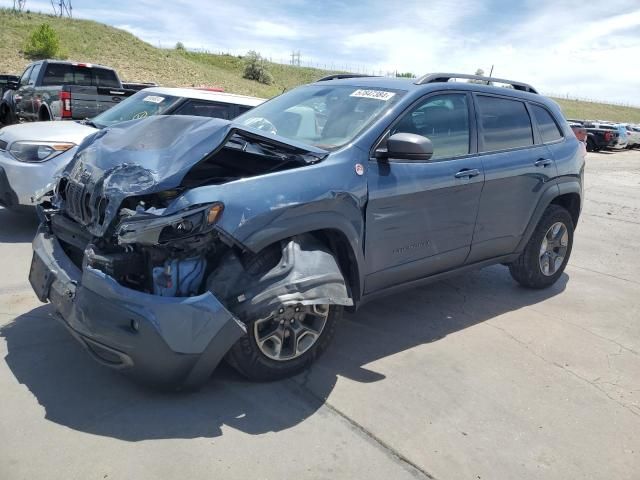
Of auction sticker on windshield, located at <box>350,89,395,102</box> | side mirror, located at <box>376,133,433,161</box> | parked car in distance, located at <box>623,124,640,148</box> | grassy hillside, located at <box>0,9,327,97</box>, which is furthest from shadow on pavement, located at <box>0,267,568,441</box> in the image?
grassy hillside, located at <box>0,9,327,97</box>

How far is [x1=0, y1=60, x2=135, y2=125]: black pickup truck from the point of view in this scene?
29.9 feet

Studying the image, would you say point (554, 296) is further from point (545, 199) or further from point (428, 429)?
point (428, 429)

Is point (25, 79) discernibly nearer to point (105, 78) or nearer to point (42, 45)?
point (105, 78)

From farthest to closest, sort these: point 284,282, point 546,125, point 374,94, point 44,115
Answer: point 44,115
point 546,125
point 374,94
point 284,282

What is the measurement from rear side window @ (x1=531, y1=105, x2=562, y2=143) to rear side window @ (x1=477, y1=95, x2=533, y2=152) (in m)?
0.17

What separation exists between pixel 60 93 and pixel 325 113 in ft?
21.3

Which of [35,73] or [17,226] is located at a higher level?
[35,73]

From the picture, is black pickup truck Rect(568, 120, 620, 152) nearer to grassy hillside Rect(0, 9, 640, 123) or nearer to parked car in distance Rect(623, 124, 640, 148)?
parked car in distance Rect(623, 124, 640, 148)

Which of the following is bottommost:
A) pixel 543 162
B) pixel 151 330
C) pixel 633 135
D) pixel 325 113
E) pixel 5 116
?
pixel 5 116

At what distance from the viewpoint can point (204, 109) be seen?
25.2ft

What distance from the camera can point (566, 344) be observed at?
444 cm

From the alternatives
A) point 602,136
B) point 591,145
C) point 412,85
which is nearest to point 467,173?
point 412,85

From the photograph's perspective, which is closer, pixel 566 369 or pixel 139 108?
pixel 566 369

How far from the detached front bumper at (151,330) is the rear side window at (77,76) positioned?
10.3 m
